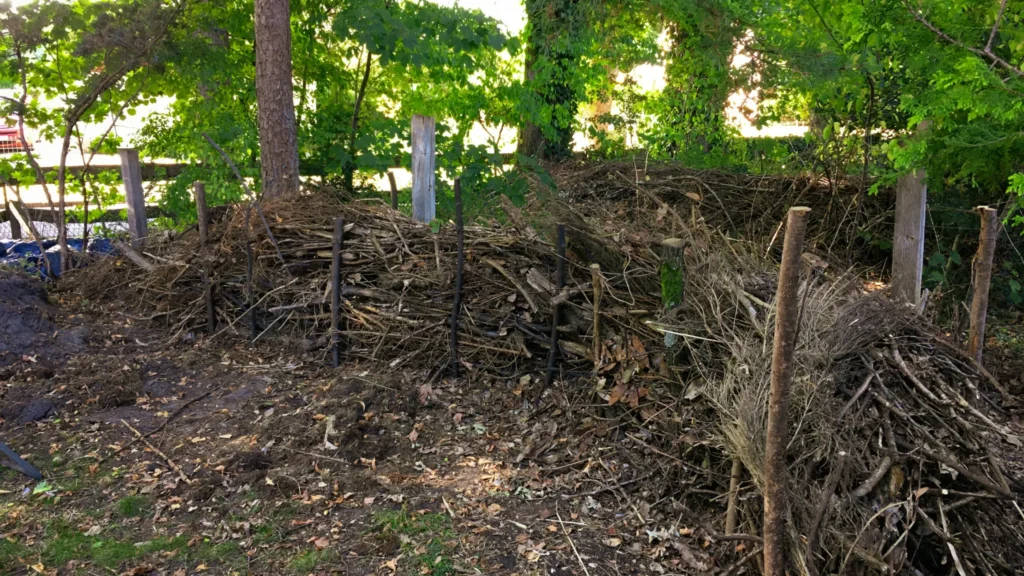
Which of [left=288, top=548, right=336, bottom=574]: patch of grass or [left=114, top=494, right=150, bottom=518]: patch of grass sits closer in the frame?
[left=288, top=548, right=336, bottom=574]: patch of grass

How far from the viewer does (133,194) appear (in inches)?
294

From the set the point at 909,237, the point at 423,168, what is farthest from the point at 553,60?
the point at 909,237

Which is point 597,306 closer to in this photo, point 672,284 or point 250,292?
point 672,284

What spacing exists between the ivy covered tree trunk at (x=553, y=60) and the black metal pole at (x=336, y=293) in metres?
3.95

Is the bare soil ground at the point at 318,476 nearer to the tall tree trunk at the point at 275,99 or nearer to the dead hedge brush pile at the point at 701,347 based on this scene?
the dead hedge brush pile at the point at 701,347

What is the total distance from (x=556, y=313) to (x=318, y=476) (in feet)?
6.17

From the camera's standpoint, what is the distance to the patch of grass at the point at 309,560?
139 inches

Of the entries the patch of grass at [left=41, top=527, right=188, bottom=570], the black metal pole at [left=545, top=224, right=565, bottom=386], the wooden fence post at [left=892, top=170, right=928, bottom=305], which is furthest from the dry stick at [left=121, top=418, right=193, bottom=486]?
the wooden fence post at [left=892, top=170, right=928, bottom=305]

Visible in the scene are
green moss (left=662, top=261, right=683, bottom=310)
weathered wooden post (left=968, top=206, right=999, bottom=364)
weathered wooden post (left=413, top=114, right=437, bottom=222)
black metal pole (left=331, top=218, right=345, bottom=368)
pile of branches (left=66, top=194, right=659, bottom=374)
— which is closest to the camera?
weathered wooden post (left=968, top=206, right=999, bottom=364)

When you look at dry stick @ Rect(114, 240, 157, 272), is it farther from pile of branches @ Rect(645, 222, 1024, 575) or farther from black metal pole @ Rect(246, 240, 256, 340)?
pile of branches @ Rect(645, 222, 1024, 575)

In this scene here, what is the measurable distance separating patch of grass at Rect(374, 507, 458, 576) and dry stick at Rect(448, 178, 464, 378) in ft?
5.74

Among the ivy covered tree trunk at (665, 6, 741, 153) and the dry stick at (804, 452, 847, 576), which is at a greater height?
the ivy covered tree trunk at (665, 6, 741, 153)

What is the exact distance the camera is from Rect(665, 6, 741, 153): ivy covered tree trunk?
9.45 meters

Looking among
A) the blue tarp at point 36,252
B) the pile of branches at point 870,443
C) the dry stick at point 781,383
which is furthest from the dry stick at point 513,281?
the blue tarp at point 36,252
